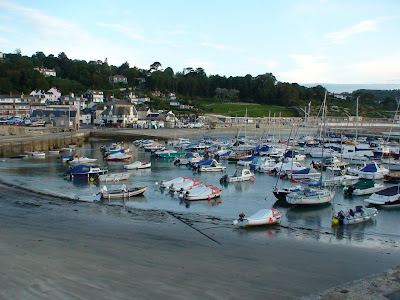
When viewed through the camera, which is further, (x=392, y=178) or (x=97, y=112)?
(x=97, y=112)

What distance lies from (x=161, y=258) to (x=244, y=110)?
Answer: 10540cm

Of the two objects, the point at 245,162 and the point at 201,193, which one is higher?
the point at 201,193

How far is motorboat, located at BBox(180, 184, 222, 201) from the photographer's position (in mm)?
24703

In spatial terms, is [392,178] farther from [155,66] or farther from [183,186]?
[155,66]

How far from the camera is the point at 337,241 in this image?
1698 centimetres

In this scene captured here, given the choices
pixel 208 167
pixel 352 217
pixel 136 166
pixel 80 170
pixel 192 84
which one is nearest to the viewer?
pixel 352 217

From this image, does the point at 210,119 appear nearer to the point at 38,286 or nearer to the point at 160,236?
the point at 160,236

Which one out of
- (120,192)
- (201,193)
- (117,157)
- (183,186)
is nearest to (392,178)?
(201,193)

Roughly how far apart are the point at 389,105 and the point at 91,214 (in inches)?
5992

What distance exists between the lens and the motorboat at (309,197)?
23.0 meters

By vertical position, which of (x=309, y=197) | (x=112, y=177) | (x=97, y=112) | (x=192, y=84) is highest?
(x=192, y=84)

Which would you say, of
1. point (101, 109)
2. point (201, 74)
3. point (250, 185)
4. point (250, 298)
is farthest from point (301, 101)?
point (250, 298)

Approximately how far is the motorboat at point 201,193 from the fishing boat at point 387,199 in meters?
9.35

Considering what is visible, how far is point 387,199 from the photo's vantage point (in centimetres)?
2323
